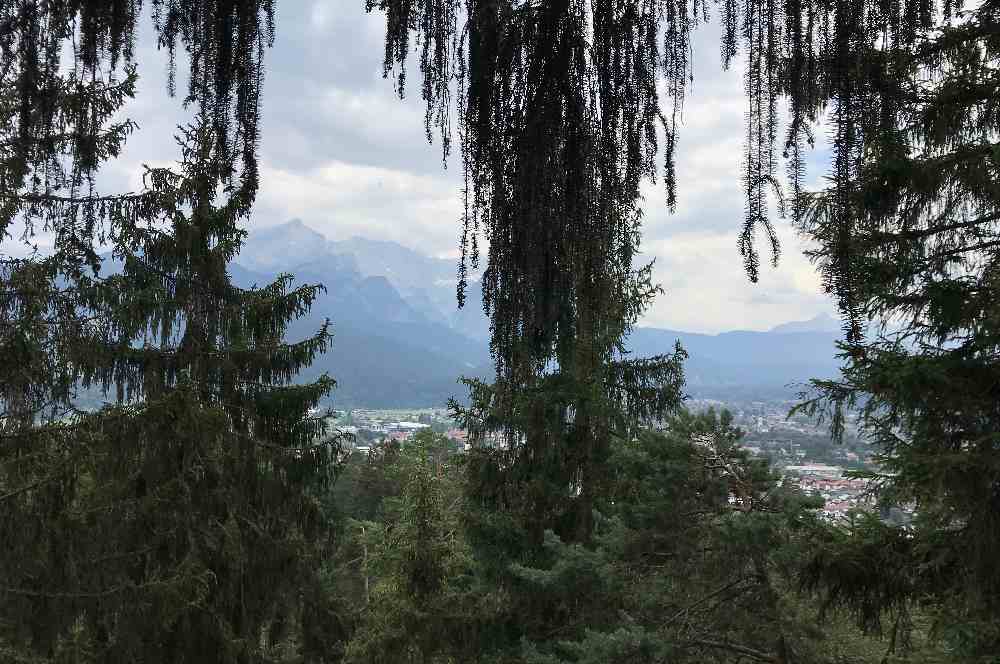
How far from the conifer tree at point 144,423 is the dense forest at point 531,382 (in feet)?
0.10

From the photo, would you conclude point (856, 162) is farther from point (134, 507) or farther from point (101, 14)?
point (134, 507)

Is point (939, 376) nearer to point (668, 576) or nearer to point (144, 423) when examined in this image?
point (668, 576)

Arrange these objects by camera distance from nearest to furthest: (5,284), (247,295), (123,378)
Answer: (5,284) < (123,378) < (247,295)

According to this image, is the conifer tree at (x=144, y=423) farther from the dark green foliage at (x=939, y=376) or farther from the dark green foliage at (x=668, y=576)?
the dark green foliage at (x=939, y=376)

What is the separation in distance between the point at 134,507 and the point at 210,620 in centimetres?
138

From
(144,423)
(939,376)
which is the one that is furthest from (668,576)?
(144,423)

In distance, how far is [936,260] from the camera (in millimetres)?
4031

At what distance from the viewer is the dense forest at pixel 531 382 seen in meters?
1.21

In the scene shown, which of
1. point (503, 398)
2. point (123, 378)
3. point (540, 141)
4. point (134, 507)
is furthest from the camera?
point (123, 378)

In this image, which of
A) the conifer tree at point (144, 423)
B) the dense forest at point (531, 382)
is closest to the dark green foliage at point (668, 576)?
the dense forest at point (531, 382)

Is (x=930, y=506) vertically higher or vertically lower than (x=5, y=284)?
lower

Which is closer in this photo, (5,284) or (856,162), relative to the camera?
(856,162)

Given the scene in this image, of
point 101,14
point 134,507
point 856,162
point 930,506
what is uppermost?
point 101,14

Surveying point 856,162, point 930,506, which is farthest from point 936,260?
point 856,162
